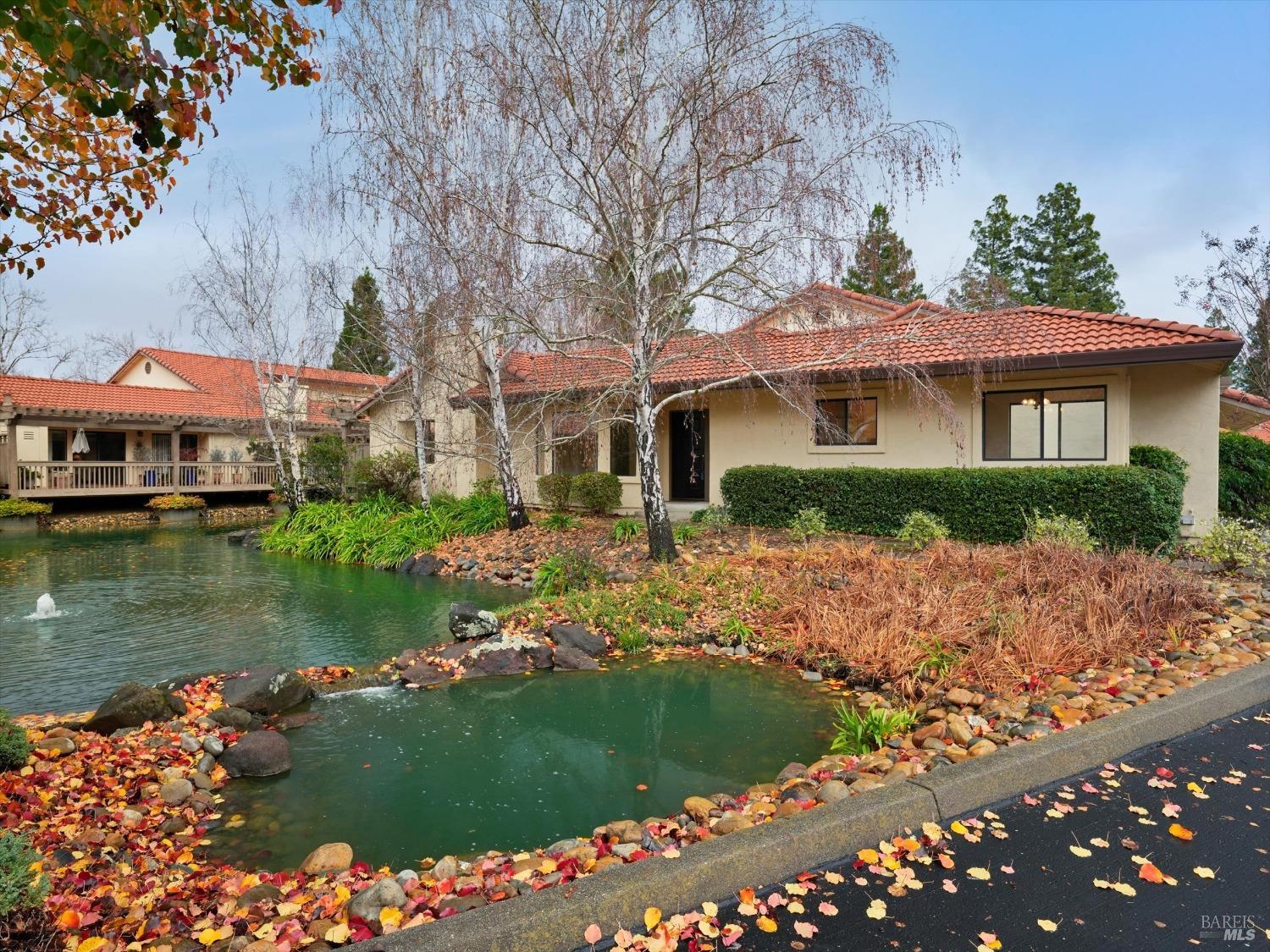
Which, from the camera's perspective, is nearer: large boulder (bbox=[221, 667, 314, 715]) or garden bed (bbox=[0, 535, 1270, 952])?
garden bed (bbox=[0, 535, 1270, 952])

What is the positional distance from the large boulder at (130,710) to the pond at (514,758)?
105 centimetres

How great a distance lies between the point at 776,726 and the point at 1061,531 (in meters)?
6.03

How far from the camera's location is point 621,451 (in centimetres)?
1827

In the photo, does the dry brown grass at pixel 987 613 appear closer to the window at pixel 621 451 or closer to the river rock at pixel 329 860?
the river rock at pixel 329 860

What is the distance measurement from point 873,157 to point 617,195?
3.18 metres

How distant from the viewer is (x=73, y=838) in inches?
138

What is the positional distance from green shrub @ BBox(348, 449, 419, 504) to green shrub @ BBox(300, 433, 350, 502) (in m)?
1.17

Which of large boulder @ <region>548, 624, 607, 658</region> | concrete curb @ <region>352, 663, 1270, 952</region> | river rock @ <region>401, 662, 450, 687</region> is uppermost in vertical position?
concrete curb @ <region>352, 663, 1270, 952</region>

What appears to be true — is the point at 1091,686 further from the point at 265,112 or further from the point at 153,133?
the point at 265,112

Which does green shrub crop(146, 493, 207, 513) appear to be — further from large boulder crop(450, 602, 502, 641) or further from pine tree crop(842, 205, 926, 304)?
pine tree crop(842, 205, 926, 304)

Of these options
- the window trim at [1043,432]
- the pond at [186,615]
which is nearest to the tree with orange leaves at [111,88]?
the pond at [186,615]

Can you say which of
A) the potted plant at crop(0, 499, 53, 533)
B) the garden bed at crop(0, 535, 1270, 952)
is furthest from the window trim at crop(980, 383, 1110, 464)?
the potted plant at crop(0, 499, 53, 533)

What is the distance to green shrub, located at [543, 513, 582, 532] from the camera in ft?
47.4

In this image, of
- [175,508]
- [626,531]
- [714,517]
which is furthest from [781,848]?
[175,508]
